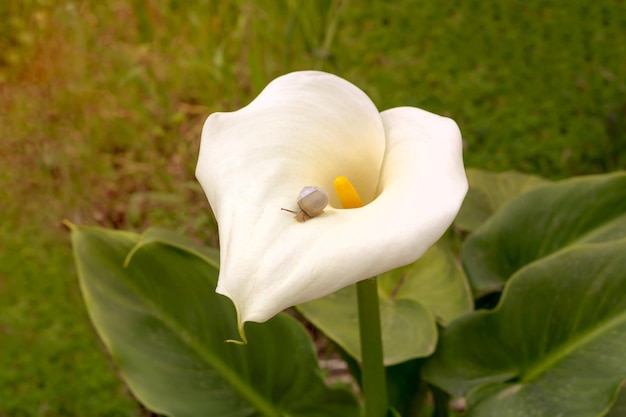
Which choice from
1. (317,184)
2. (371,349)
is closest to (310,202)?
(317,184)

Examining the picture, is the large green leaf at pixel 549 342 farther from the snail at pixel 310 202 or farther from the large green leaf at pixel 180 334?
the snail at pixel 310 202

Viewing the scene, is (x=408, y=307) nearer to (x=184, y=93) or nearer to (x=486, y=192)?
(x=486, y=192)

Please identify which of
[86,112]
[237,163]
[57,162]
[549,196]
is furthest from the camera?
[86,112]

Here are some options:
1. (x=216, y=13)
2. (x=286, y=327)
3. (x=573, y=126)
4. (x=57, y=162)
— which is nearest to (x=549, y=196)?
(x=286, y=327)

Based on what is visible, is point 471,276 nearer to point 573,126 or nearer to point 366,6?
point 573,126

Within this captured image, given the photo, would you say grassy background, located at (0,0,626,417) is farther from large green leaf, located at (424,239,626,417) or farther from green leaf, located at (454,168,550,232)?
large green leaf, located at (424,239,626,417)

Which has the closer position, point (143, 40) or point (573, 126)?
point (573, 126)

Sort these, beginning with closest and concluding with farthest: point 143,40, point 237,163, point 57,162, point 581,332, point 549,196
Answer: point 237,163 → point 581,332 → point 549,196 → point 57,162 → point 143,40

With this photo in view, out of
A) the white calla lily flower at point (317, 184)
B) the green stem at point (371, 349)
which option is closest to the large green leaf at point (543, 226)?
the green stem at point (371, 349)
